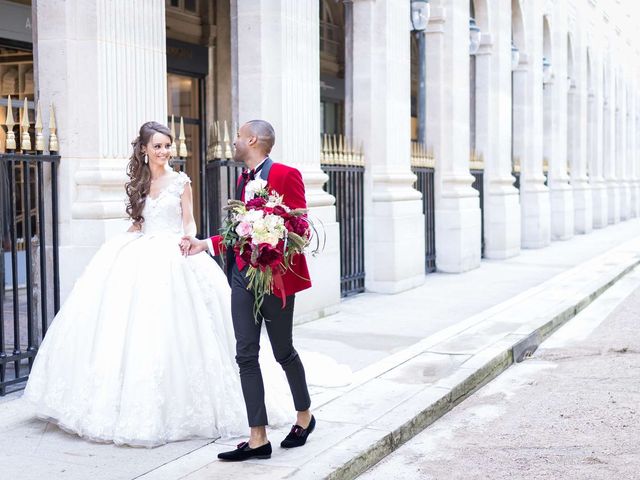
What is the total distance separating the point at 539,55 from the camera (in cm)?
2253

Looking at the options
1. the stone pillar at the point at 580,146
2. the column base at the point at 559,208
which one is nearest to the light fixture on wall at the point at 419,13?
the column base at the point at 559,208

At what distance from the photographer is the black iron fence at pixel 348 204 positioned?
40.1ft

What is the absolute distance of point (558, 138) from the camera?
83.5 feet

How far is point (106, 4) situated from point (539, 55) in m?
16.4

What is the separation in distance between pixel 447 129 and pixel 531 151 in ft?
21.5

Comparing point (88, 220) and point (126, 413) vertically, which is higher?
point (88, 220)

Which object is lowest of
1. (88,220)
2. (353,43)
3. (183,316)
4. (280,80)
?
(183,316)

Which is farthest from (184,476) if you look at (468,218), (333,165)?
(468,218)

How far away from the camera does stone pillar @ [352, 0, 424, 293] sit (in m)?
13.0

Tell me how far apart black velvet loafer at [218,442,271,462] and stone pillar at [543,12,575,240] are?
2061 centimetres

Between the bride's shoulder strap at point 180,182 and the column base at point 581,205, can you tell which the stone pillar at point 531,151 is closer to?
the column base at point 581,205

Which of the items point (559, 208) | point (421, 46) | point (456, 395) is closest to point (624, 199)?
point (559, 208)

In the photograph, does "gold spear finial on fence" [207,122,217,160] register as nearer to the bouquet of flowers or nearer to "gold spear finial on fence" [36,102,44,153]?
"gold spear finial on fence" [36,102,44,153]

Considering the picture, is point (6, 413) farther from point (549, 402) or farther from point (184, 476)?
point (549, 402)
